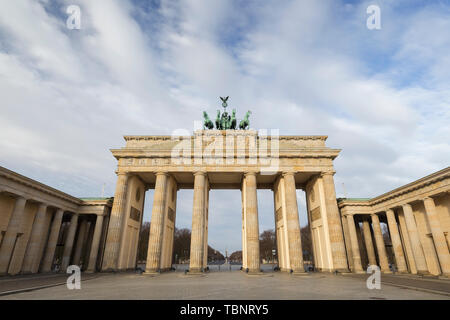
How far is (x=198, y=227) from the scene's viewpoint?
87.8ft

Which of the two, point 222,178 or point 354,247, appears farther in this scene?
point 222,178

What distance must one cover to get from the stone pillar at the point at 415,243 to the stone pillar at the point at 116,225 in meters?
32.8

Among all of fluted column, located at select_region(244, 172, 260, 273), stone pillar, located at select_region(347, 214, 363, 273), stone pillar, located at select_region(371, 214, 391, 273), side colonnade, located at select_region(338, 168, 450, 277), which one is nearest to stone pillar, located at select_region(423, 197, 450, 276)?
side colonnade, located at select_region(338, 168, 450, 277)

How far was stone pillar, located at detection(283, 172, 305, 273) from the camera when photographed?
25466 mm

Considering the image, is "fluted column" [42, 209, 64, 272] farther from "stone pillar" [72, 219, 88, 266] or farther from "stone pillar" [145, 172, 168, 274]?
"stone pillar" [145, 172, 168, 274]

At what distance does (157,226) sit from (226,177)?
451 inches

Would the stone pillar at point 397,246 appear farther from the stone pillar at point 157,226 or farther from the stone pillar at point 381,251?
the stone pillar at point 157,226

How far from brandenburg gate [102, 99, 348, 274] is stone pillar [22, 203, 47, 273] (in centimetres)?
730

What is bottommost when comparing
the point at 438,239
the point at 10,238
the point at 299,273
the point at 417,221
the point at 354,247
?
the point at 299,273

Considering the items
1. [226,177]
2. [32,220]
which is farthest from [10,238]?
[226,177]

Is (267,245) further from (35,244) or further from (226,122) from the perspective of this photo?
(35,244)
